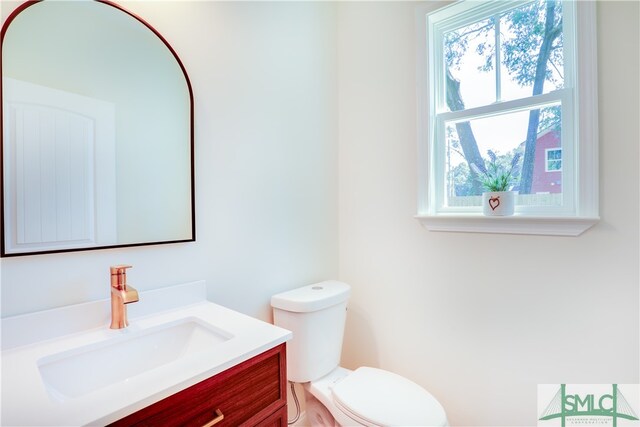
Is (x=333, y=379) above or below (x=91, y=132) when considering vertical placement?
below

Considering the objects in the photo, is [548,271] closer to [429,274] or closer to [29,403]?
[429,274]

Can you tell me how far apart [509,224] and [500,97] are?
0.60 m

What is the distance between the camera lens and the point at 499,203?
4.24ft

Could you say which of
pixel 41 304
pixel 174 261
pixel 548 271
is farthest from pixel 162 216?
pixel 548 271

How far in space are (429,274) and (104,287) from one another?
1.37m

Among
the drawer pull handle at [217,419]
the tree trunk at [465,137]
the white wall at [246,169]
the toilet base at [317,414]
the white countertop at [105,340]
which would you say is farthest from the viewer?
the tree trunk at [465,137]

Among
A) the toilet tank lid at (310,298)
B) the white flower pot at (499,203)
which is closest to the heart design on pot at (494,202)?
the white flower pot at (499,203)

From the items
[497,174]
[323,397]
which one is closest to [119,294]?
[323,397]

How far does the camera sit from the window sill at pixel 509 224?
115 cm

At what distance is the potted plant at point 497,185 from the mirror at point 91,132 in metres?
1.24

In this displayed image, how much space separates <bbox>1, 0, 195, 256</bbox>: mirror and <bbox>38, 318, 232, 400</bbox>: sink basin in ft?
0.98

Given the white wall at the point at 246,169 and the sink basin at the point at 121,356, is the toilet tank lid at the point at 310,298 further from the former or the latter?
the sink basin at the point at 121,356

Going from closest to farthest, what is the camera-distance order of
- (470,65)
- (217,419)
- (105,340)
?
(217,419)
(105,340)
(470,65)

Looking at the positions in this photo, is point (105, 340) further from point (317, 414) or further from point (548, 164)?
point (548, 164)
